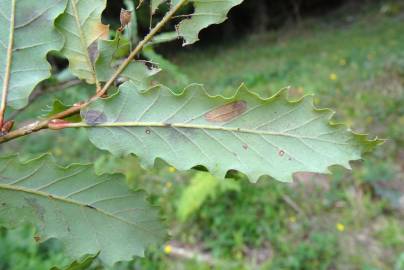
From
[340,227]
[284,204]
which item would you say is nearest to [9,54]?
[340,227]

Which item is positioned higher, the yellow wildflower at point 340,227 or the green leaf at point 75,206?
the green leaf at point 75,206

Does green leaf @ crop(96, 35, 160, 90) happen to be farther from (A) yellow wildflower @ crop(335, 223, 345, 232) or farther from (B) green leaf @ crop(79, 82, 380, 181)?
(A) yellow wildflower @ crop(335, 223, 345, 232)

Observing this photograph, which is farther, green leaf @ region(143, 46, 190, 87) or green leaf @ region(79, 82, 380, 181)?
green leaf @ region(143, 46, 190, 87)

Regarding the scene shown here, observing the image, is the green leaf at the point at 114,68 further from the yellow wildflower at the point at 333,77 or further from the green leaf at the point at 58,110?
the yellow wildflower at the point at 333,77

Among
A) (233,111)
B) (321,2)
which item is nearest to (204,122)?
(233,111)

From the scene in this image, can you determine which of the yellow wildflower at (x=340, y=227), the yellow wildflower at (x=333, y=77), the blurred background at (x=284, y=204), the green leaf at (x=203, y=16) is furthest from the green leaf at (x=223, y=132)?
the yellow wildflower at (x=333, y=77)

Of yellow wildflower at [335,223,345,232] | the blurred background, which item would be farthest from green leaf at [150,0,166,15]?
yellow wildflower at [335,223,345,232]

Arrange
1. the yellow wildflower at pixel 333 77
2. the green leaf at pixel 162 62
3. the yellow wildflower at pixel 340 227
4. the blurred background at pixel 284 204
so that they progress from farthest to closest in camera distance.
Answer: the yellow wildflower at pixel 333 77, the yellow wildflower at pixel 340 227, the blurred background at pixel 284 204, the green leaf at pixel 162 62
